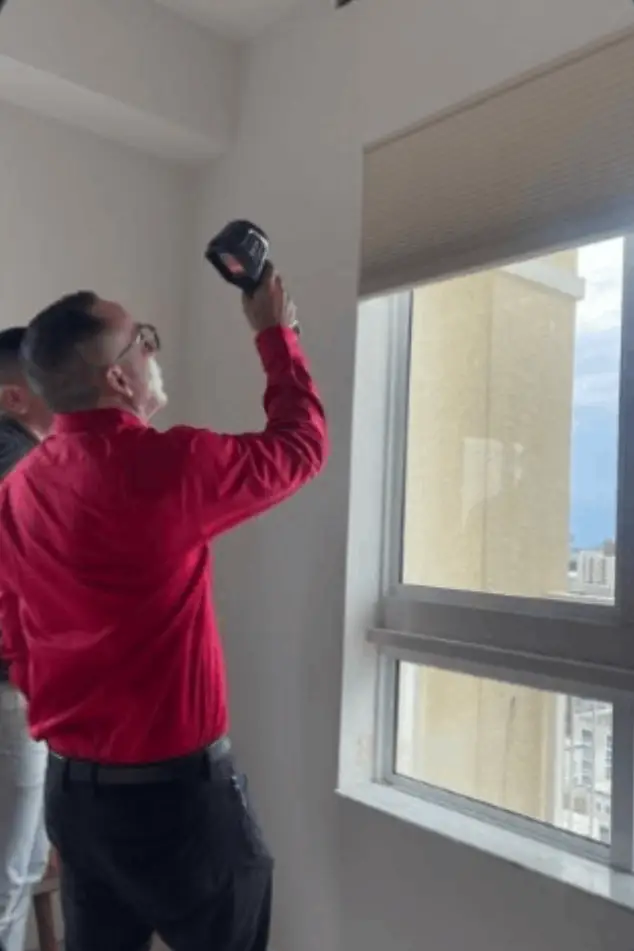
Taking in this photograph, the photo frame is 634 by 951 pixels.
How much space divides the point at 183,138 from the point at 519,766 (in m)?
1.81

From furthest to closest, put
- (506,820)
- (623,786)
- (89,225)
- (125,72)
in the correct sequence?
(89,225) < (125,72) < (506,820) < (623,786)

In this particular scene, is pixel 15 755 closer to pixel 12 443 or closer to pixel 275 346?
pixel 12 443

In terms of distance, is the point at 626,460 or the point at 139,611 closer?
the point at 139,611

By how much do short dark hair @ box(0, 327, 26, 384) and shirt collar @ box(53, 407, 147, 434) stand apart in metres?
0.44

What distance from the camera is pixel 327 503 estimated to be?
2123 millimetres

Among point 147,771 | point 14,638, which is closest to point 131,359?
point 14,638

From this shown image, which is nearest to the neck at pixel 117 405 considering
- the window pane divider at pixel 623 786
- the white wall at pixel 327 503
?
the white wall at pixel 327 503

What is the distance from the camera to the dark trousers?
50.5 inches

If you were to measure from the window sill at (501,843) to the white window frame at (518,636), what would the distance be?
0.03m

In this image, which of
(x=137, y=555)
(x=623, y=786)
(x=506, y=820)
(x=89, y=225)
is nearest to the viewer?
(x=137, y=555)

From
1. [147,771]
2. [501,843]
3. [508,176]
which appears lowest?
[501,843]

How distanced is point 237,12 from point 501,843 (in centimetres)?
209

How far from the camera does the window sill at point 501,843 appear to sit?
1.56 meters

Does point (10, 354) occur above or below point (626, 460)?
above
